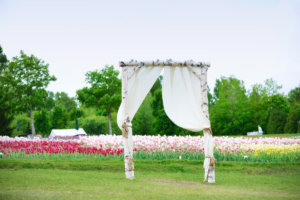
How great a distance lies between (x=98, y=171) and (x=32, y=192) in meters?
3.64

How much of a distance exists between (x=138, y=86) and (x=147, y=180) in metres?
2.71

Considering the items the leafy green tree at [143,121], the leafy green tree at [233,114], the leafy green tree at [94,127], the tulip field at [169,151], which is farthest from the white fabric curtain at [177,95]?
the leafy green tree at [94,127]

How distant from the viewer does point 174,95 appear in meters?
7.98

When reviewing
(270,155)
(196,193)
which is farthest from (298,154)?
(196,193)

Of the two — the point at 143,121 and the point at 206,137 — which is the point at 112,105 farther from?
the point at 206,137

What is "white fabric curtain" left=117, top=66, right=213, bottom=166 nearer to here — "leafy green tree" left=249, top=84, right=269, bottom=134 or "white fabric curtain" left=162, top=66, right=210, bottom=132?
"white fabric curtain" left=162, top=66, right=210, bottom=132

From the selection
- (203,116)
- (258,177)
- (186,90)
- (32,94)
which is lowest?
(258,177)

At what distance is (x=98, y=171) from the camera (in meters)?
9.07

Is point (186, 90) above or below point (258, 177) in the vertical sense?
above

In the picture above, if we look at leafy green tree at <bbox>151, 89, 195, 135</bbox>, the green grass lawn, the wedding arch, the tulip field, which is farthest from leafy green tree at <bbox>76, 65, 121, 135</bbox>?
the wedding arch

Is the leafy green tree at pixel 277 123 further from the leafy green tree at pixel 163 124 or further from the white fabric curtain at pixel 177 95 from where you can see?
the white fabric curtain at pixel 177 95

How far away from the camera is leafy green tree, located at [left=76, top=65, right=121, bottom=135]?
26703 millimetres

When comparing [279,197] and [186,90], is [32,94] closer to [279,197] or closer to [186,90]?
[186,90]

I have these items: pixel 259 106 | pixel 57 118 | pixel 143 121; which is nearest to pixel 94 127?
pixel 143 121
